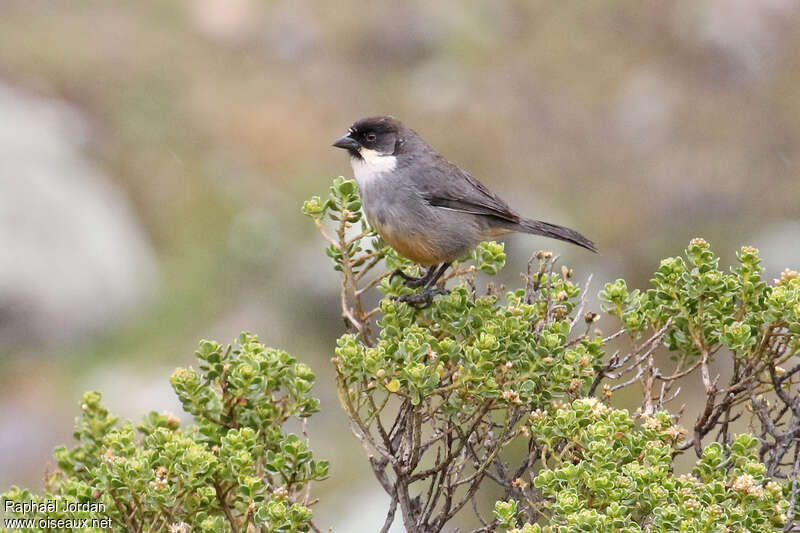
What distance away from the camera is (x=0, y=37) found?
14.5m

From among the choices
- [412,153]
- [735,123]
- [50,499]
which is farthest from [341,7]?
[50,499]

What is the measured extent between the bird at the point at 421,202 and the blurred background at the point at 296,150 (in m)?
4.03

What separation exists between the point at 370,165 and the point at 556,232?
0.95 meters

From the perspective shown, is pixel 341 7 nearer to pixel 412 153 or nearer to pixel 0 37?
pixel 0 37

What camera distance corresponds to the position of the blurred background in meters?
11.3

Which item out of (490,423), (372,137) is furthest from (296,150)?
(490,423)

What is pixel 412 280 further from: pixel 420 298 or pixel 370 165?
pixel 370 165

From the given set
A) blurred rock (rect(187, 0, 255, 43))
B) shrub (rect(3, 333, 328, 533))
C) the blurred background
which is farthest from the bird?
blurred rock (rect(187, 0, 255, 43))

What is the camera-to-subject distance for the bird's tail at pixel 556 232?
514cm

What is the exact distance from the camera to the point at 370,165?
5137 mm

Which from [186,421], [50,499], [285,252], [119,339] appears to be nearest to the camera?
[50,499]

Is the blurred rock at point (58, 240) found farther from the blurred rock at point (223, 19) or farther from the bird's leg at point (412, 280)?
the bird's leg at point (412, 280)

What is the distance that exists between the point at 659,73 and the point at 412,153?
447 inches

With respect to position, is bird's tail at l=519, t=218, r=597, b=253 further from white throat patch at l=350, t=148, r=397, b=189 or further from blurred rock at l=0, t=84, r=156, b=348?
blurred rock at l=0, t=84, r=156, b=348
